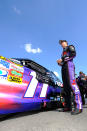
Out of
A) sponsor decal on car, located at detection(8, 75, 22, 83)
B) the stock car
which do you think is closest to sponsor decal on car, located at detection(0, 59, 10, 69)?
the stock car

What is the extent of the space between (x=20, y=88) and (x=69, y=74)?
1.22m

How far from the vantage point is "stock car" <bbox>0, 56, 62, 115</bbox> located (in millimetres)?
2223

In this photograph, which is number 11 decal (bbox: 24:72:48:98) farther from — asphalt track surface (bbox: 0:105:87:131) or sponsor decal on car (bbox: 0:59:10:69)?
sponsor decal on car (bbox: 0:59:10:69)

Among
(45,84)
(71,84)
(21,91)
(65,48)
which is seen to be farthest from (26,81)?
(65,48)

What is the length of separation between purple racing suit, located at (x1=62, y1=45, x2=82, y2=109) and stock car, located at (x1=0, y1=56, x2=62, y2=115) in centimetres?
59

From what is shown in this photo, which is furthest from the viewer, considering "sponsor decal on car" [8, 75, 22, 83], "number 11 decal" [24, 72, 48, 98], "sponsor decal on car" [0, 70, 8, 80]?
"number 11 decal" [24, 72, 48, 98]

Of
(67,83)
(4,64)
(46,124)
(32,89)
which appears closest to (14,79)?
(4,64)

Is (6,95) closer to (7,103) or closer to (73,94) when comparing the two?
(7,103)

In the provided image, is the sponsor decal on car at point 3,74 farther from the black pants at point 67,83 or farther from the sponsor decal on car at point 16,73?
the black pants at point 67,83

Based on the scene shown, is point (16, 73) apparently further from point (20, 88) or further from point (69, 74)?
point (69, 74)

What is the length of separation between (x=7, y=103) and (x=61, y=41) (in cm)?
215

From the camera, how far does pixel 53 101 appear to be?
372 cm

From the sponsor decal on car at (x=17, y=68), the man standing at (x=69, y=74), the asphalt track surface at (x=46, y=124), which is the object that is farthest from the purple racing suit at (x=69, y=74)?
the sponsor decal on car at (x=17, y=68)

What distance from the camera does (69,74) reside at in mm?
2982
